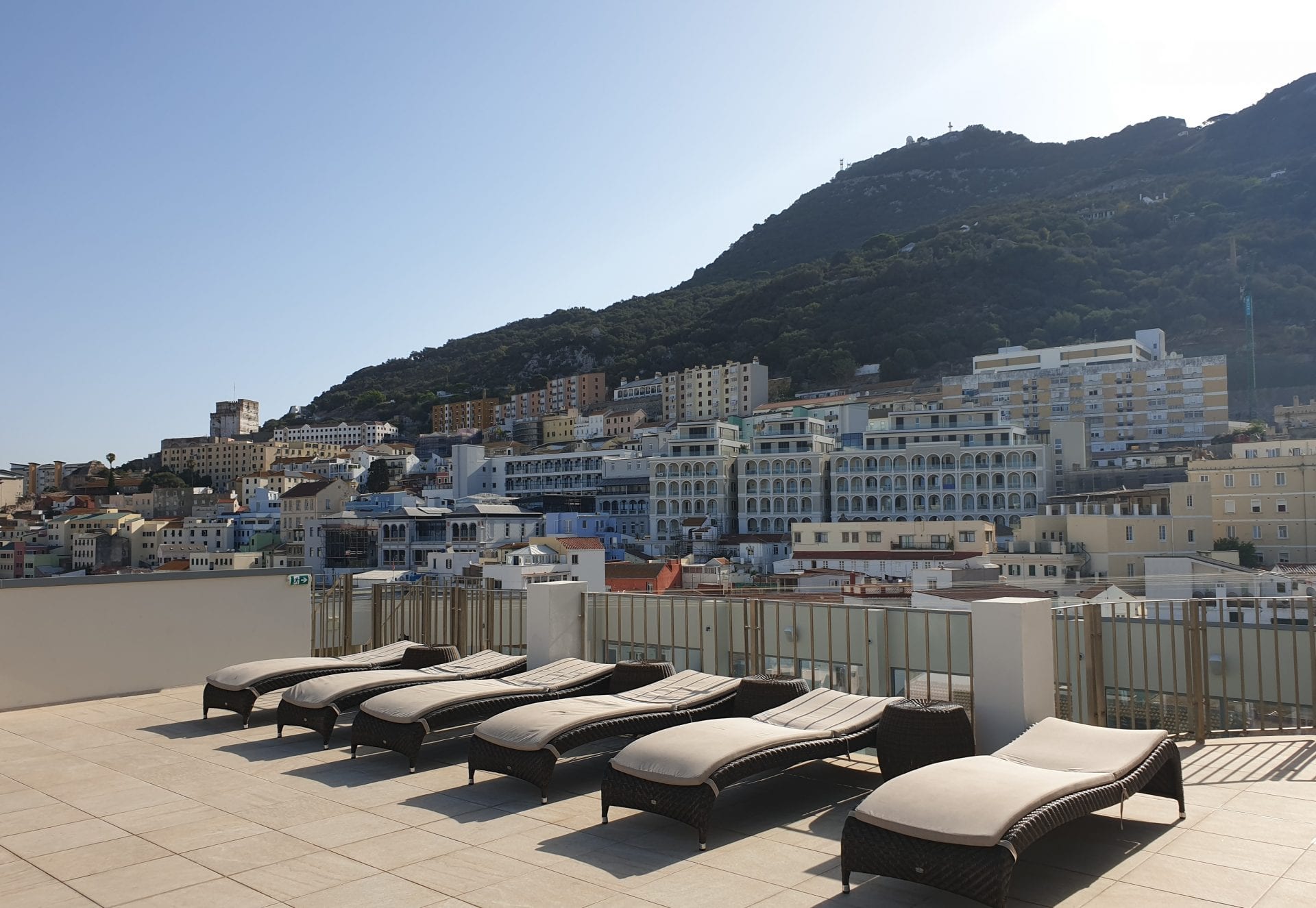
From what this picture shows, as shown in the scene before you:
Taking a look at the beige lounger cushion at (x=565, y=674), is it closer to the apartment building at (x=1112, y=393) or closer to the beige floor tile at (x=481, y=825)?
the beige floor tile at (x=481, y=825)

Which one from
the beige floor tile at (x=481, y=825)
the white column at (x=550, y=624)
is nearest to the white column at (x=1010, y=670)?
the beige floor tile at (x=481, y=825)

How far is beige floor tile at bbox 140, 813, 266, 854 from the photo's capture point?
14.1 ft

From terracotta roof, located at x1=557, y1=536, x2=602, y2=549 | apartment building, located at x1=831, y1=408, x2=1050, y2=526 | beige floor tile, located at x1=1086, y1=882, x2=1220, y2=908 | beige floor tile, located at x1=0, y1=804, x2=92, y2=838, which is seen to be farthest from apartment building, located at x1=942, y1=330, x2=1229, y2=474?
beige floor tile, located at x1=0, y1=804, x2=92, y2=838

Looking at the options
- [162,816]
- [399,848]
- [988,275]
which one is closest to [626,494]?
[988,275]

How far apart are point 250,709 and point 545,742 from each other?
9.38ft

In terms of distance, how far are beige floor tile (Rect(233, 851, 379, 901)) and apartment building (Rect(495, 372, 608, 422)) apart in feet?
393

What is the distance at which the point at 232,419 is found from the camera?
15900 centimetres

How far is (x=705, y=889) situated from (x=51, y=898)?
2.38 metres

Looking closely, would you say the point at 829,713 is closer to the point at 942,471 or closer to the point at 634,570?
the point at 634,570

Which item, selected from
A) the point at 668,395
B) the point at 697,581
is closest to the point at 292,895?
the point at 697,581

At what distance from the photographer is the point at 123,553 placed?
83.1m

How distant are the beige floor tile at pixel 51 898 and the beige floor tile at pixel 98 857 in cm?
13

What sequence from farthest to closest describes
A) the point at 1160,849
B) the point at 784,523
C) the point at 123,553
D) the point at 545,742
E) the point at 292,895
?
the point at 123,553, the point at 784,523, the point at 545,742, the point at 1160,849, the point at 292,895

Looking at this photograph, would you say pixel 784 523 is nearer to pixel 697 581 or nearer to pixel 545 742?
pixel 697 581
